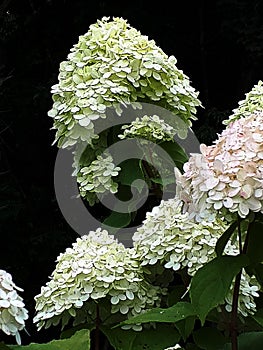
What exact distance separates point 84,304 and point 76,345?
1.21 feet

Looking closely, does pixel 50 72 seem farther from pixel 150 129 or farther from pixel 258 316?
pixel 258 316

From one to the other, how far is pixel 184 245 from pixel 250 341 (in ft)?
0.57

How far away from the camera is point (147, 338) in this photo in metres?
0.98

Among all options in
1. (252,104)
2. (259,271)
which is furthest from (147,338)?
(252,104)

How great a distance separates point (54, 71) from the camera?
12.6 ft

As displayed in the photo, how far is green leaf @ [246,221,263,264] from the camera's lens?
85 cm

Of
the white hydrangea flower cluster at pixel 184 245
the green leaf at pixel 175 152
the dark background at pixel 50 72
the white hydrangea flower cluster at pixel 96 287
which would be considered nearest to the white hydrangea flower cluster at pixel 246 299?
the white hydrangea flower cluster at pixel 184 245

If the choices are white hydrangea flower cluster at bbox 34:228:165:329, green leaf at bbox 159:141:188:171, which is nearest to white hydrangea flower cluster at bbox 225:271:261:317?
white hydrangea flower cluster at bbox 34:228:165:329

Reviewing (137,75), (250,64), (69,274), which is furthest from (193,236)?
(250,64)

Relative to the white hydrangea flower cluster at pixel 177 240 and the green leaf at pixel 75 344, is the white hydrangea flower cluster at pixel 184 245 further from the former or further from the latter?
the green leaf at pixel 75 344

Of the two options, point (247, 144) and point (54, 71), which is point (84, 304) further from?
point (54, 71)

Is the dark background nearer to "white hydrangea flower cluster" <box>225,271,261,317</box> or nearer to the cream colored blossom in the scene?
the cream colored blossom

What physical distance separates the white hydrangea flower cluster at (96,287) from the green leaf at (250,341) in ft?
0.53

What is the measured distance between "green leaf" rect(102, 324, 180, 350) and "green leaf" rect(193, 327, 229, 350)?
3 cm
